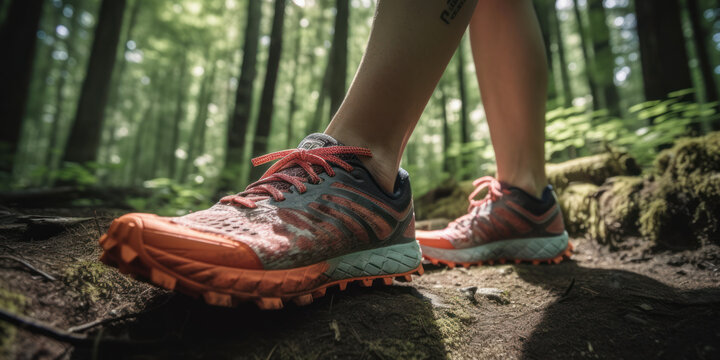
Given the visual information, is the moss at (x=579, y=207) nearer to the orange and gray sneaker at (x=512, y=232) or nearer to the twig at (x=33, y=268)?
the orange and gray sneaker at (x=512, y=232)

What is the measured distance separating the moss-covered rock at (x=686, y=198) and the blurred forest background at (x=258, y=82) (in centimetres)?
61

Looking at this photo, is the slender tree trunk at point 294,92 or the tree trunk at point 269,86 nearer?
the tree trunk at point 269,86

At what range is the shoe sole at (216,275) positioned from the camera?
717mm

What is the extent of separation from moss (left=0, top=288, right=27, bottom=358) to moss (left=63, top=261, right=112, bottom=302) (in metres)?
0.17

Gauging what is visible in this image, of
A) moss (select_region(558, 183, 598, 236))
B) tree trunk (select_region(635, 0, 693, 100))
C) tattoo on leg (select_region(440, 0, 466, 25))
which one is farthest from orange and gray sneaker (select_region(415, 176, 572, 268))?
tree trunk (select_region(635, 0, 693, 100))

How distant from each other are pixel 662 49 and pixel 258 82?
21076mm

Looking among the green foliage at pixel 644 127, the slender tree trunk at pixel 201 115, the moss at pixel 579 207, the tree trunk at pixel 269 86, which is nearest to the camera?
the moss at pixel 579 207

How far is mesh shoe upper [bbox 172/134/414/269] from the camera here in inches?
35.3

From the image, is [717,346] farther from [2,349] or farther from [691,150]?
[691,150]

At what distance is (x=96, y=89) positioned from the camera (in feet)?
19.9

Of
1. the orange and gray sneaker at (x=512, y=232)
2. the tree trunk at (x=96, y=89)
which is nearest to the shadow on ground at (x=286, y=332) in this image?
the orange and gray sneaker at (x=512, y=232)

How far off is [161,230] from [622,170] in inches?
130

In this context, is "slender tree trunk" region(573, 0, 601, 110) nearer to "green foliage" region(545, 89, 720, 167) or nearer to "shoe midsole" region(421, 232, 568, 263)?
"green foliage" region(545, 89, 720, 167)

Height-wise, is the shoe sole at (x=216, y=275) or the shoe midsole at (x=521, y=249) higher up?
the shoe sole at (x=216, y=275)
